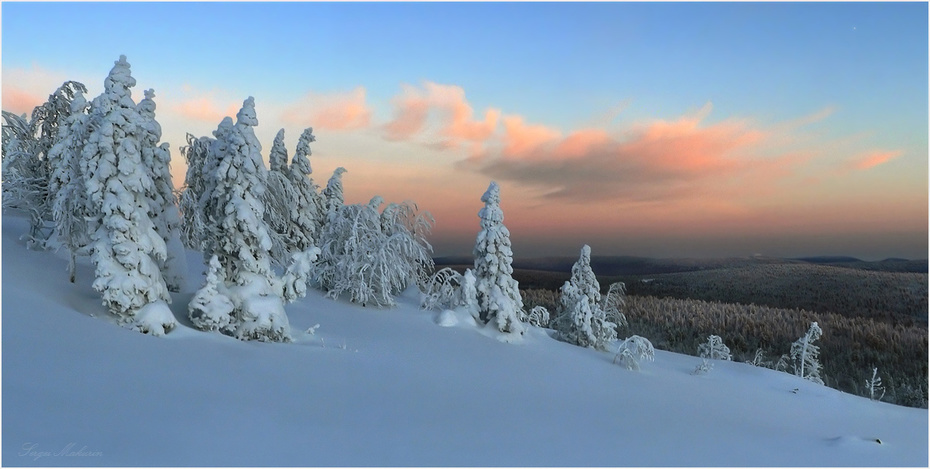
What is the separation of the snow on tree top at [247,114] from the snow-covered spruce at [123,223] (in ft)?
9.12

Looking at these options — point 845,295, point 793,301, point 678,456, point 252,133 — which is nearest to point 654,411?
point 678,456

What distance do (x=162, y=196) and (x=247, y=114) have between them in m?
4.69

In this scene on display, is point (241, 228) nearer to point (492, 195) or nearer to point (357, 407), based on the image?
point (357, 407)

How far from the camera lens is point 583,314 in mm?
20750

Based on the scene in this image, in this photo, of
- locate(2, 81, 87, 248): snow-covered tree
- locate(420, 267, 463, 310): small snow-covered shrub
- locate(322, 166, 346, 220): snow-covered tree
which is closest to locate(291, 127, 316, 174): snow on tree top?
locate(322, 166, 346, 220): snow-covered tree

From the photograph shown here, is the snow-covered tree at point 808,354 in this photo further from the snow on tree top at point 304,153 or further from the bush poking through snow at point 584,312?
the snow on tree top at point 304,153

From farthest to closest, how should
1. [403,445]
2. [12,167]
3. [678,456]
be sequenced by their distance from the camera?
[12,167], [678,456], [403,445]

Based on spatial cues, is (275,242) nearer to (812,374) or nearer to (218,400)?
(218,400)

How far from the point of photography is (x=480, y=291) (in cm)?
1944

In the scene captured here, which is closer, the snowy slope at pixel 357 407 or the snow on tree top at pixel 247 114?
the snowy slope at pixel 357 407

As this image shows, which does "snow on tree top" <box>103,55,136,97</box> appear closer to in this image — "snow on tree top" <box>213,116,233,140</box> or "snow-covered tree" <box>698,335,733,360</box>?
"snow on tree top" <box>213,116,233,140</box>

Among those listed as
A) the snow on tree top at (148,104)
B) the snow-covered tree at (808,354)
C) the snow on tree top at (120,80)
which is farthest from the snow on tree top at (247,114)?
the snow-covered tree at (808,354)

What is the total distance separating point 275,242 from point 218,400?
435 inches

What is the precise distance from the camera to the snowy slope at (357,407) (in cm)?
683
